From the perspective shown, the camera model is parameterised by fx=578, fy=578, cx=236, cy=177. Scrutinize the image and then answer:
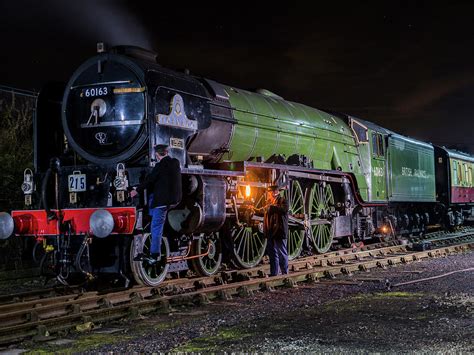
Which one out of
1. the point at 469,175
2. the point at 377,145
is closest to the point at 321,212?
A: the point at 377,145

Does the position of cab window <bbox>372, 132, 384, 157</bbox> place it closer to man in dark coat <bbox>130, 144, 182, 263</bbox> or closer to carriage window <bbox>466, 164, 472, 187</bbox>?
man in dark coat <bbox>130, 144, 182, 263</bbox>

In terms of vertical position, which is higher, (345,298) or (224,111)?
(224,111)

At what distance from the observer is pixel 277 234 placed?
10188 mm

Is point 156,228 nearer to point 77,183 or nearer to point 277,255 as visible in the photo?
point 77,183

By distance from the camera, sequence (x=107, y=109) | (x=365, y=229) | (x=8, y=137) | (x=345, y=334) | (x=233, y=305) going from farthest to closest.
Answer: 1. (x=365, y=229)
2. (x=8, y=137)
3. (x=107, y=109)
4. (x=233, y=305)
5. (x=345, y=334)

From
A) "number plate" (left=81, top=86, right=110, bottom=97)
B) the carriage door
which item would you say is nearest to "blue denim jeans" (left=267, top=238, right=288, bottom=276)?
"number plate" (left=81, top=86, right=110, bottom=97)

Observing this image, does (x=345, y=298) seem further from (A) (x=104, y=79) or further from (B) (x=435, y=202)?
(B) (x=435, y=202)

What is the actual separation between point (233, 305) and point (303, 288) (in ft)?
5.97

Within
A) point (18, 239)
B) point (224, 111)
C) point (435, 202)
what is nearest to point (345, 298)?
point (224, 111)

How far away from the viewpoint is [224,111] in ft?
33.1

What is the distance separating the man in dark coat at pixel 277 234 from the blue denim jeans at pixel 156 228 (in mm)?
2833

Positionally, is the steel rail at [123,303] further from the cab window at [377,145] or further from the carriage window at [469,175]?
the carriage window at [469,175]

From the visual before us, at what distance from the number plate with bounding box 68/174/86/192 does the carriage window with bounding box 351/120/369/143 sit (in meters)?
9.78

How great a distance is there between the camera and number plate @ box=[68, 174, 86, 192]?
8.32 meters
